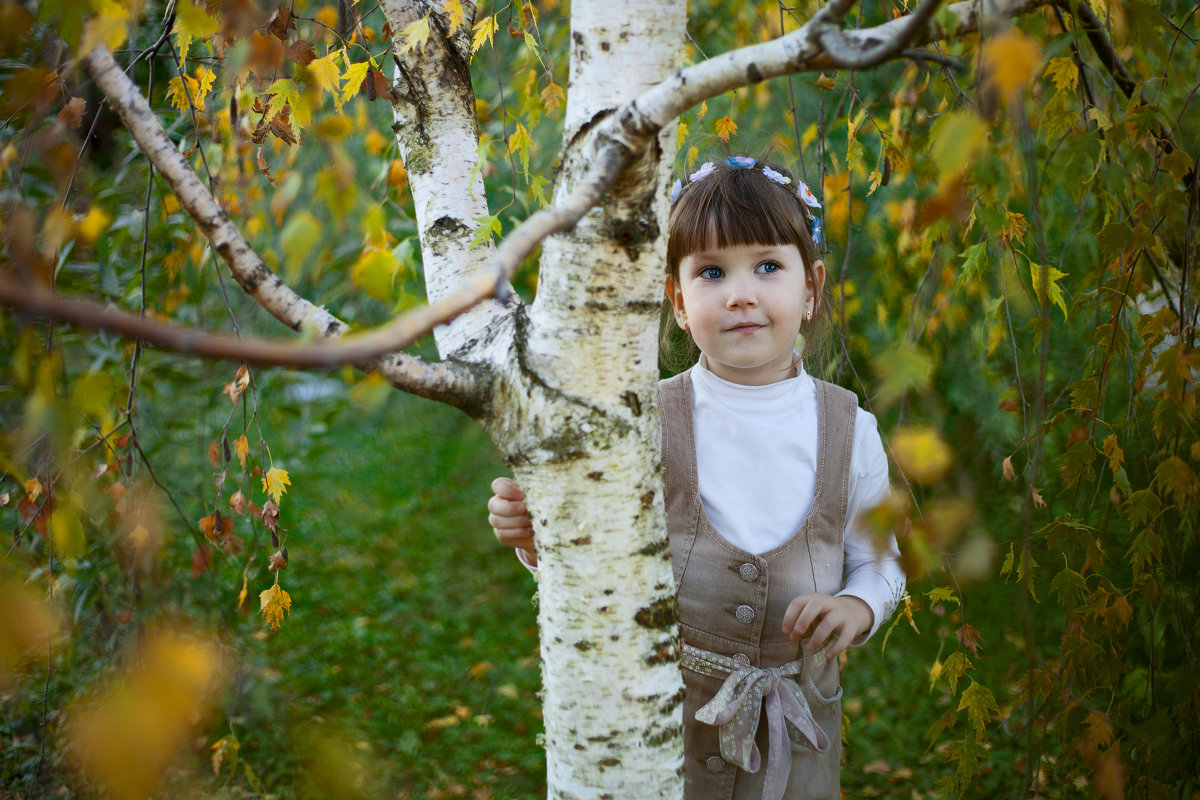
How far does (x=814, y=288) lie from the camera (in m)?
1.60

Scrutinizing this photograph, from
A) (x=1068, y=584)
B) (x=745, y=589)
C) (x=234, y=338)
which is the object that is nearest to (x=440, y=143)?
(x=234, y=338)

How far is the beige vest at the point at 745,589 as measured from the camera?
135cm

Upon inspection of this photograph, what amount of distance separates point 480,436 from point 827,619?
3.45 meters

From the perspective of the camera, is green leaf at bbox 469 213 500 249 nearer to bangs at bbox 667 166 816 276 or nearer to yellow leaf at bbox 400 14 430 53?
yellow leaf at bbox 400 14 430 53

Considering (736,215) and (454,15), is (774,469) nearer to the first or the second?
(736,215)

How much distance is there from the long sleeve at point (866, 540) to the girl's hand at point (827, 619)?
1.9 inches

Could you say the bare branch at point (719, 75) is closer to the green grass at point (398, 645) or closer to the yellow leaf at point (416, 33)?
the yellow leaf at point (416, 33)

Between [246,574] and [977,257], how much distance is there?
1560mm

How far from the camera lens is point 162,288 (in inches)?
75.2

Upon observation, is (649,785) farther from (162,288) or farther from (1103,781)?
(162,288)

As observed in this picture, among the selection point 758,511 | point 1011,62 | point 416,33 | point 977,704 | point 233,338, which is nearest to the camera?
point 233,338

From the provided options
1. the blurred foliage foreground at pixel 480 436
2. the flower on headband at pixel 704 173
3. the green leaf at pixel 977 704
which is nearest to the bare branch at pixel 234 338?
the blurred foliage foreground at pixel 480 436

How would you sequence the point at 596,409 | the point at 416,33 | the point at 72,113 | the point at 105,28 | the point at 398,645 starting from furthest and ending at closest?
the point at 398,645 → the point at 72,113 → the point at 416,33 → the point at 596,409 → the point at 105,28

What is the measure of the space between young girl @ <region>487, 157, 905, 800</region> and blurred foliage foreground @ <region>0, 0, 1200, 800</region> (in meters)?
0.14
